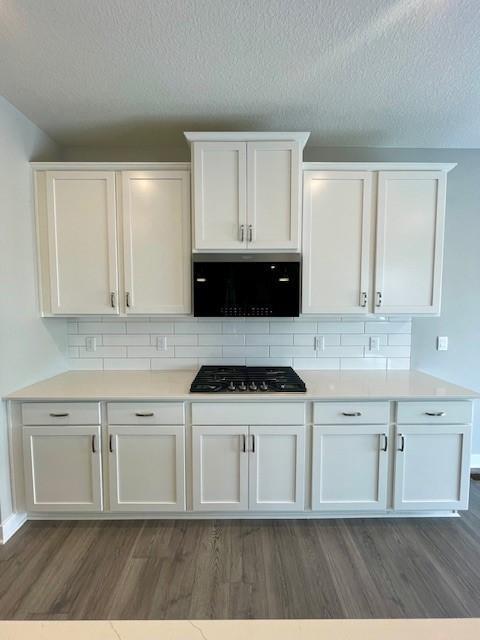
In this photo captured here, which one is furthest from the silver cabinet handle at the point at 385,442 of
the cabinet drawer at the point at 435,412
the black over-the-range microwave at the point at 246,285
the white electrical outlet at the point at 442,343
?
the white electrical outlet at the point at 442,343

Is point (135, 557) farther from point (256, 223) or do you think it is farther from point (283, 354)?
point (256, 223)

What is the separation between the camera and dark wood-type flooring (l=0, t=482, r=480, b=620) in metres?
1.50

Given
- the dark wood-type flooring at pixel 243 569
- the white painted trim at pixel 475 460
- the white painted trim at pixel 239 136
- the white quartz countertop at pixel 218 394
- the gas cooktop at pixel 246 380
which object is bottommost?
the dark wood-type flooring at pixel 243 569

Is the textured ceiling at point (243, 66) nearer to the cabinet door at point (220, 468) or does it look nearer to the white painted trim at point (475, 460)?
the cabinet door at point (220, 468)

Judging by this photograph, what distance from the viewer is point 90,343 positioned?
8.32 feet

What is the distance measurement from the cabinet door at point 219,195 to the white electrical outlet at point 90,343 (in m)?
1.17

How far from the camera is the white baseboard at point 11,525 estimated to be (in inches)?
74.6

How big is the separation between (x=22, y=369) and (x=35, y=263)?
725 mm

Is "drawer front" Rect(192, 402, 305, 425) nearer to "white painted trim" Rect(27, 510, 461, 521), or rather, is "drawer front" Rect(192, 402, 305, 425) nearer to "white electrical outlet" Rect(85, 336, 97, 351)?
"white painted trim" Rect(27, 510, 461, 521)

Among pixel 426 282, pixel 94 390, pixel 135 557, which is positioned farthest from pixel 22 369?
pixel 426 282

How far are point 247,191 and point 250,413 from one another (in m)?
1.43

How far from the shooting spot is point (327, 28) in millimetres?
1411

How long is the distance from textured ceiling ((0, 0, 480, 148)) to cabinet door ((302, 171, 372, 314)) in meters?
0.41

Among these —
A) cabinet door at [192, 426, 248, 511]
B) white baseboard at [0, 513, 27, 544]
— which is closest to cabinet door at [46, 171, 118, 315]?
cabinet door at [192, 426, 248, 511]
